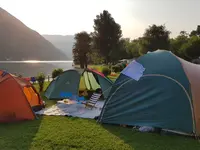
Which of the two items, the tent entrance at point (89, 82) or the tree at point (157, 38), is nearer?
the tent entrance at point (89, 82)

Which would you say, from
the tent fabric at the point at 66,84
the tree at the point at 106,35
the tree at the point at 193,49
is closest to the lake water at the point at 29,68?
the tree at the point at 106,35

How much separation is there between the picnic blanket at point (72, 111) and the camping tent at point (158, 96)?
145cm

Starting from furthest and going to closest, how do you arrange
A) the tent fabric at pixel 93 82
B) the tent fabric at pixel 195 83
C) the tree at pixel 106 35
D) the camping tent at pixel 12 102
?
the tree at pixel 106 35, the tent fabric at pixel 93 82, the camping tent at pixel 12 102, the tent fabric at pixel 195 83

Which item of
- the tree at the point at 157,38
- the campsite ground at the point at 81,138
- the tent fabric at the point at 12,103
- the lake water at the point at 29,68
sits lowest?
the lake water at the point at 29,68

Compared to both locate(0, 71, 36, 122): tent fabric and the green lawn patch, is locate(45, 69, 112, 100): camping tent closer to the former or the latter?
locate(0, 71, 36, 122): tent fabric

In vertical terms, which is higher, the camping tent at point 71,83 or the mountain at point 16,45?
the mountain at point 16,45

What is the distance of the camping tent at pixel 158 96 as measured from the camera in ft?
21.3

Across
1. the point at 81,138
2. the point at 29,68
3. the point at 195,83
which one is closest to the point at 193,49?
the point at 195,83

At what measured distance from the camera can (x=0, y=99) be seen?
7723mm

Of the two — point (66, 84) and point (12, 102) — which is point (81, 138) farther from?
point (66, 84)

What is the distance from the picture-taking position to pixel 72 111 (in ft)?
30.8

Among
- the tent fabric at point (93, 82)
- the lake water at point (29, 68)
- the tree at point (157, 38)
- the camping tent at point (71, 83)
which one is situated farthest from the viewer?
the lake water at point (29, 68)

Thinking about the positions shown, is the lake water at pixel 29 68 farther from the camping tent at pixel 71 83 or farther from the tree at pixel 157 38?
the camping tent at pixel 71 83

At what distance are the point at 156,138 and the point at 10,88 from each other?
199 inches
